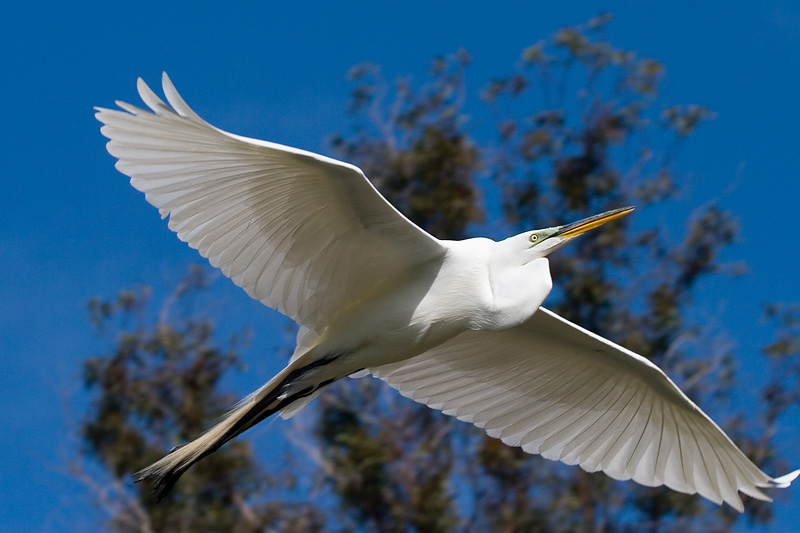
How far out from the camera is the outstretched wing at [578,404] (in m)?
5.43

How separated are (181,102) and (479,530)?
4794 millimetres

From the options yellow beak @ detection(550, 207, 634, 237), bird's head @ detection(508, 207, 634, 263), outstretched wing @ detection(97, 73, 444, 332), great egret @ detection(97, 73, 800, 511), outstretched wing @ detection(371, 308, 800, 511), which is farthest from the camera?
outstretched wing @ detection(371, 308, 800, 511)

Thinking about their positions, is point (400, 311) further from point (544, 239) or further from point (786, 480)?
point (786, 480)

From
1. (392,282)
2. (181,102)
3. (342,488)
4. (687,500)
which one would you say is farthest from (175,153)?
(687,500)

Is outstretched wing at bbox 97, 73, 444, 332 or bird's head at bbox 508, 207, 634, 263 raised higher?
outstretched wing at bbox 97, 73, 444, 332

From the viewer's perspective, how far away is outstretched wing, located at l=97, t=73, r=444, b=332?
4.31m

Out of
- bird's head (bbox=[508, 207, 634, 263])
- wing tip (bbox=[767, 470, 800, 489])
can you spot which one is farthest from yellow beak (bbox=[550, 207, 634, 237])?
wing tip (bbox=[767, 470, 800, 489])

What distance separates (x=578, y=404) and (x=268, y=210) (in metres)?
1.98

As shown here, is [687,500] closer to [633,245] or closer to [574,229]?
[633,245]

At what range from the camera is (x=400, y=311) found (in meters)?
4.90

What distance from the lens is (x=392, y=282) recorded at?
498 cm

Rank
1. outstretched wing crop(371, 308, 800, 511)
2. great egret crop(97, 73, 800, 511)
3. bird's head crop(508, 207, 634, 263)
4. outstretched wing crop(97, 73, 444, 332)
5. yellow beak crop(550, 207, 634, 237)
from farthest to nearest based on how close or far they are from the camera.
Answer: outstretched wing crop(371, 308, 800, 511), yellow beak crop(550, 207, 634, 237), bird's head crop(508, 207, 634, 263), great egret crop(97, 73, 800, 511), outstretched wing crop(97, 73, 444, 332)

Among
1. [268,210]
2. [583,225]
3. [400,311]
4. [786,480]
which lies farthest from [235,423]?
[786,480]

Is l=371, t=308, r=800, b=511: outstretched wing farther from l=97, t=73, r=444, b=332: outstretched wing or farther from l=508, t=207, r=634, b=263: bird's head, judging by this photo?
l=97, t=73, r=444, b=332: outstretched wing
